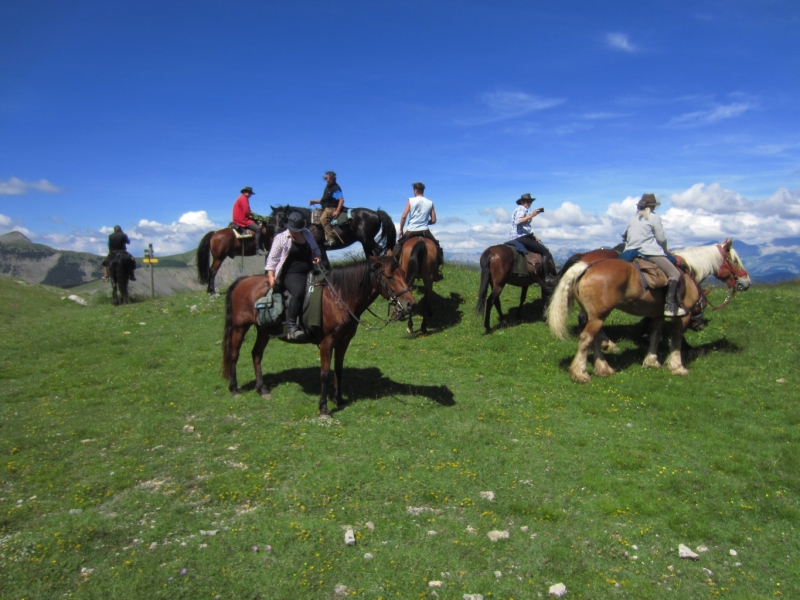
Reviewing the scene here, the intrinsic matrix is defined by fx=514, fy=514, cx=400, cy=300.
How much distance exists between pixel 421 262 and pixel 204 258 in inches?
377

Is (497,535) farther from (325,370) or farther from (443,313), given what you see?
(443,313)

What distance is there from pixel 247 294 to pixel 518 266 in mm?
7502

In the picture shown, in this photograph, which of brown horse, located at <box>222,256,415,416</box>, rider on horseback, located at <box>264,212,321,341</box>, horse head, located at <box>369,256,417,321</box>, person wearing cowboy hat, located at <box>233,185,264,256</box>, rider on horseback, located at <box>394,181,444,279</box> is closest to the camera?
horse head, located at <box>369,256,417,321</box>

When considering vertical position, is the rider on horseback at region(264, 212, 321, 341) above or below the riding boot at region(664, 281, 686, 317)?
above

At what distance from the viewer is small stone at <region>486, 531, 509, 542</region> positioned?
5.66 meters

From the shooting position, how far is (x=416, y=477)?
692 cm

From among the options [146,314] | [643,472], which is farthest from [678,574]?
[146,314]

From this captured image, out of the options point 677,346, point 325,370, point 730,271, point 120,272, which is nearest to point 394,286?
point 325,370

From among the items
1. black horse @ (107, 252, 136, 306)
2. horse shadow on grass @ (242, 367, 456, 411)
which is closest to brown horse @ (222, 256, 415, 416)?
horse shadow on grass @ (242, 367, 456, 411)

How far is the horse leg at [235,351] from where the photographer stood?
33.6 ft

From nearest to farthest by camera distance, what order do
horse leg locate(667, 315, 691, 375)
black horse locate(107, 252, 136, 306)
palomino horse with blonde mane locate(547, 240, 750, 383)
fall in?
palomino horse with blonde mane locate(547, 240, 750, 383)
horse leg locate(667, 315, 691, 375)
black horse locate(107, 252, 136, 306)

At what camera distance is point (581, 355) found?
33.9 feet

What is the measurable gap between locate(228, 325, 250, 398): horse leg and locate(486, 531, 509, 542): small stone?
20.7 ft

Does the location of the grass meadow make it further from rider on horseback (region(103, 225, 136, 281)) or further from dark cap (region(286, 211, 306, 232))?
rider on horseback (region(103, 225, 136, 281))
